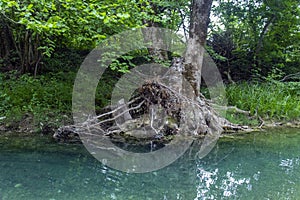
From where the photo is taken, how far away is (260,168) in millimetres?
3090

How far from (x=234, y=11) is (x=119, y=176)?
254 inches

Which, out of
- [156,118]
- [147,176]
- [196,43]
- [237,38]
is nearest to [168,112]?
[156,118]

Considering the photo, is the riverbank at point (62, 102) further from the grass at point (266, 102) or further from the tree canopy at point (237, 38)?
the tree canopy at point (237, 38)

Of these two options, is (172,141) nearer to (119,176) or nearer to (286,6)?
(119,176)

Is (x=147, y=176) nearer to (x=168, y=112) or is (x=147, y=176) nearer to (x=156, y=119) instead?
(x=156, y=119)

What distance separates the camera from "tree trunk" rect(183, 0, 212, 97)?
4910 millimetres

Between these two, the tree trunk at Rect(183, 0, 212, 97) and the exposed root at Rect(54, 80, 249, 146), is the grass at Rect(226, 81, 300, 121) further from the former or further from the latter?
the tree trunk at Rect(183, 0, 212, 97)

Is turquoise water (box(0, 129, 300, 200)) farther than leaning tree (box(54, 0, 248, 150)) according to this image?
No

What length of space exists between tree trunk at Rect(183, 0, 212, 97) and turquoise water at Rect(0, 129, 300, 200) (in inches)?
63.1

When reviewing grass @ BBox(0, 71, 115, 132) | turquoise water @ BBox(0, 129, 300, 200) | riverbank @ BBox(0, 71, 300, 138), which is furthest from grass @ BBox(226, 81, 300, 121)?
grass @ BBox(0, 71, 115, 132)

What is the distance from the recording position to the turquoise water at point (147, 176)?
232cm

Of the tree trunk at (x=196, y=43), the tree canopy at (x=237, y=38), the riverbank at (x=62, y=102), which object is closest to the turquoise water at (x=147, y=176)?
the riverbank at (x=62, y=102)

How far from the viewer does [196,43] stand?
5.00 meters

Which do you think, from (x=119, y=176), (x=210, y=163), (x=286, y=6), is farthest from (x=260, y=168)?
(x=286, y=6)
